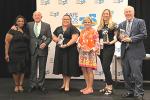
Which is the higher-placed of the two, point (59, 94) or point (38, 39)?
point (38, 39)

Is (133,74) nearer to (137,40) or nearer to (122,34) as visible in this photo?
(137,40)

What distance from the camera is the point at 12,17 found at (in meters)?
9.31

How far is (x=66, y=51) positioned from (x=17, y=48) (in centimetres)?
93

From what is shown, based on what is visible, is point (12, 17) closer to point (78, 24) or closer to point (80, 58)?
point (78, 24)

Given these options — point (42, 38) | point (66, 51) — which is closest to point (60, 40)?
point (66, 51)

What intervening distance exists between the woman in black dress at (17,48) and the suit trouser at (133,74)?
1.91 meters

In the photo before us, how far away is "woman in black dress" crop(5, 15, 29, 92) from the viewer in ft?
24.2

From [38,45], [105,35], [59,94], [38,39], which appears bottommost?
[59,94]

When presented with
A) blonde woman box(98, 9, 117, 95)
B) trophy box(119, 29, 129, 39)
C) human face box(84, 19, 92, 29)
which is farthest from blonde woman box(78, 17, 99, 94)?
trophy box(119, 29, 129, 39)

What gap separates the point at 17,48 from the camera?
7375 mm

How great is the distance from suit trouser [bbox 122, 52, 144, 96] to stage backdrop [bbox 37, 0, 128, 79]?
1.37 m

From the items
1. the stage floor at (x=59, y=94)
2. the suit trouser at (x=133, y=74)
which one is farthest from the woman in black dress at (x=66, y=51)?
the suit trouser at (x=133, y=74)

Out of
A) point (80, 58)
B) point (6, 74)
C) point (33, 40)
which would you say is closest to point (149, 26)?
point (80, 58)

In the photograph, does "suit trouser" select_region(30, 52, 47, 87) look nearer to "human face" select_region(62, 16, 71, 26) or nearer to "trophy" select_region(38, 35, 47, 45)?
"trophy" select_region(38, 35, 47, 45)
